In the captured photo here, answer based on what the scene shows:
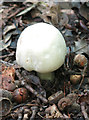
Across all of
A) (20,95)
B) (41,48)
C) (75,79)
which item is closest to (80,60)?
(75,79)

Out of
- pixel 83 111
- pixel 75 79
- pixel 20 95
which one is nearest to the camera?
pixel 83 111

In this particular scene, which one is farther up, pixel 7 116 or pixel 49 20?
pixel 49 20

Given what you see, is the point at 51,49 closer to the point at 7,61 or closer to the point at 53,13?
the point at 7,61

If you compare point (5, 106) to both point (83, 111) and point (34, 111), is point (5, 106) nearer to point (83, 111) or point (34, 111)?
point (34, 111)

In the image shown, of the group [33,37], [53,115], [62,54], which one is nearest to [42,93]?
[53,115]

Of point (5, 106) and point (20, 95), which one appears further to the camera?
point (20, 95)

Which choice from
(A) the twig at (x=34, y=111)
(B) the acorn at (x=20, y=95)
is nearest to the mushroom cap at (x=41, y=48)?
(B) the acorn at (x=20, y=95)

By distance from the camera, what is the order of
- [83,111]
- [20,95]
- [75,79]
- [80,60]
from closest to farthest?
[83,111]
[20,95]
[75,79]
[80,60]

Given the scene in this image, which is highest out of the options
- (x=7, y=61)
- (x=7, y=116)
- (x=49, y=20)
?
(x=49, y=20)
